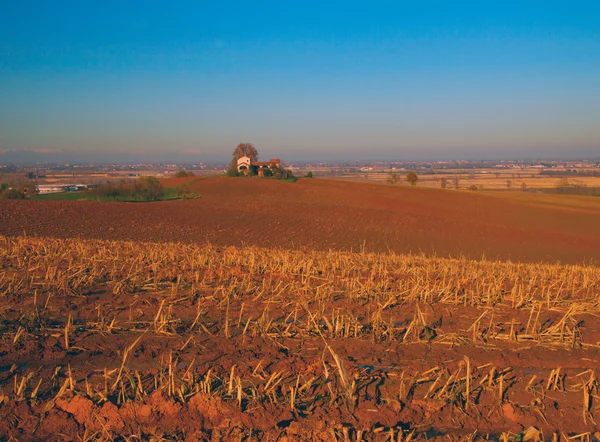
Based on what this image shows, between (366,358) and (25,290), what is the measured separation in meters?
5.35

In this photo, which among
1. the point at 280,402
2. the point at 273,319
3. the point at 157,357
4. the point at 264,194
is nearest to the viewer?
the point at 280,402

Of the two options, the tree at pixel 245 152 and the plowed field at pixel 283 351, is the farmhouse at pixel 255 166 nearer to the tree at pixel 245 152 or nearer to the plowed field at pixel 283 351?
the tree at pixel 245 152

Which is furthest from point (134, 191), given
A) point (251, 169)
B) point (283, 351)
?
point (283, 351)

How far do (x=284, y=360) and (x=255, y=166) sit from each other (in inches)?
2745

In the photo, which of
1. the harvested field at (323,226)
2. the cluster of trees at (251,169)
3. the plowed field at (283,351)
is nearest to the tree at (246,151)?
the cluster of trees at (251,169)

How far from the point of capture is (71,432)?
4004 mm

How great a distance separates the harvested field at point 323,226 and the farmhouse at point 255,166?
769 inches

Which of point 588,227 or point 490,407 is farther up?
point 490,407

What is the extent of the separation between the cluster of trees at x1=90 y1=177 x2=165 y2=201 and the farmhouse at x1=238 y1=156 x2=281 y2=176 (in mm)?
24563

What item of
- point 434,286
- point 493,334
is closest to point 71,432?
point 493,334

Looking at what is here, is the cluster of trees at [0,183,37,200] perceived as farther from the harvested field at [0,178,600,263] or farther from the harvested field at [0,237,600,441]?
the harvested field at [0,237,600,441]

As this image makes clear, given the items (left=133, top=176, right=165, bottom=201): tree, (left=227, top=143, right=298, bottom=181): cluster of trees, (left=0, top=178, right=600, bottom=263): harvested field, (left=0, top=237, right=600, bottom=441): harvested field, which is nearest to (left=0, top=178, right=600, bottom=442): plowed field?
(left=0, top=237, right=600, bottom=441): harvested field

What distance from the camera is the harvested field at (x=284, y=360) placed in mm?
4176

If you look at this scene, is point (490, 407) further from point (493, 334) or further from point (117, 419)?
point (117, 419)
